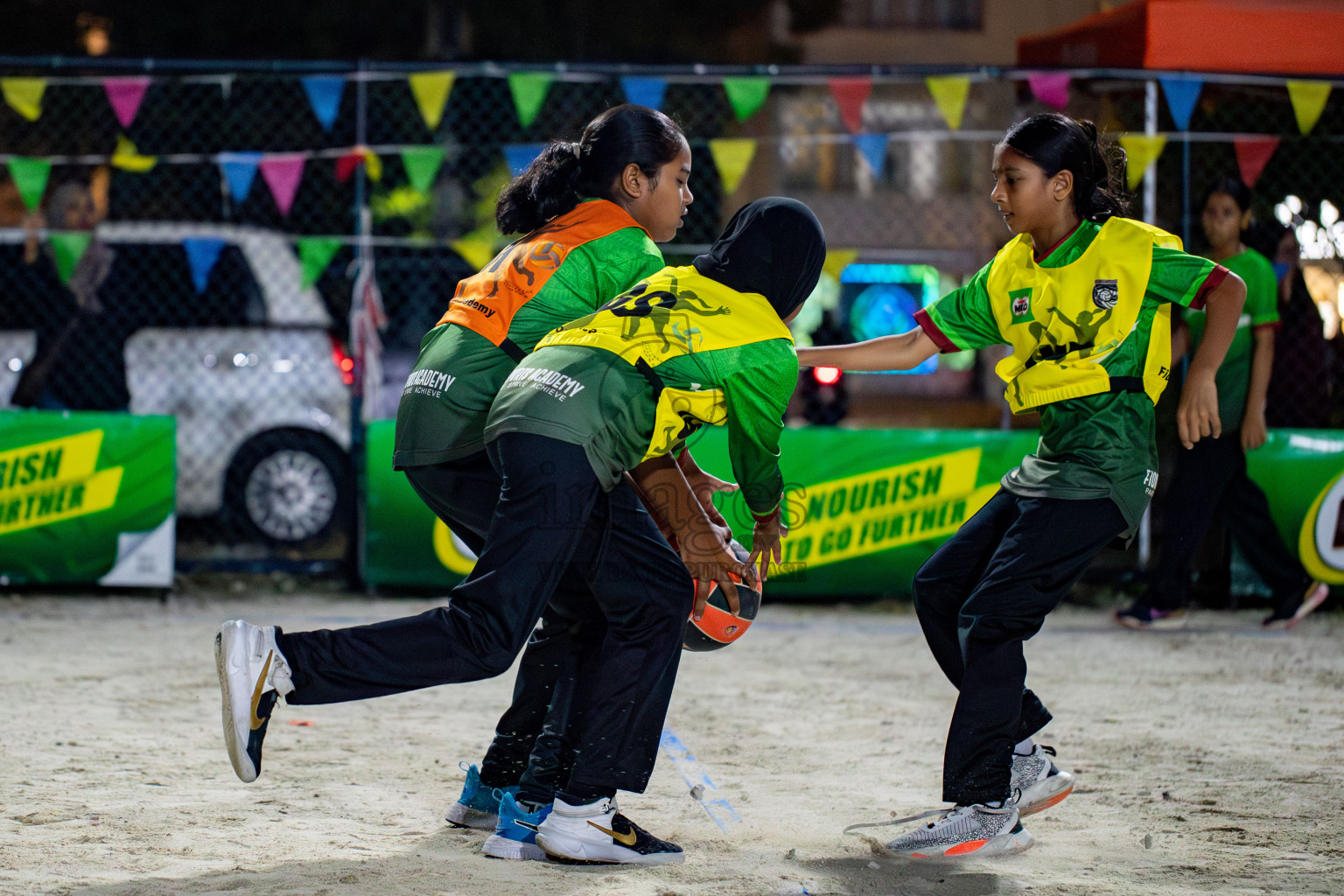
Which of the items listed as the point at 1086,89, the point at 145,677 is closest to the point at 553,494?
the point at 145,677

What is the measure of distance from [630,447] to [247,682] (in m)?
1.01

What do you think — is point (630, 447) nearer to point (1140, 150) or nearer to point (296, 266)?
point (1140, 150)

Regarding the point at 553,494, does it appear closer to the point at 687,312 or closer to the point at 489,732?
the point at 687,312

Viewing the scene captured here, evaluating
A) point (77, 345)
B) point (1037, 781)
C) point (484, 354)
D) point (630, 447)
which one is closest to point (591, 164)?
point (484, 354)

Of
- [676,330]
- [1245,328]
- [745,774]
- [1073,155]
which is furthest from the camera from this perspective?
[1245,328]

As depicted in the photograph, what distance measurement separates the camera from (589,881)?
124 inches

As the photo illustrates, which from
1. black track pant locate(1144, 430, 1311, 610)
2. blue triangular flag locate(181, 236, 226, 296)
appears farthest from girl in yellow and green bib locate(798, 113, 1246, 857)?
blue triangular flag locate(181, 236, 226, 296)

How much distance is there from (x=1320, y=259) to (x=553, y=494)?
20.5 feet

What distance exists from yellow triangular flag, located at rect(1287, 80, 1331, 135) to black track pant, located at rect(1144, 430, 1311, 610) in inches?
69.7

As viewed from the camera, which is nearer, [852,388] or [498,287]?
[498,287]

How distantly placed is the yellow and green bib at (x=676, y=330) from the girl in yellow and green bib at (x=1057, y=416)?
2.50 ft

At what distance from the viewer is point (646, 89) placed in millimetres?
6984

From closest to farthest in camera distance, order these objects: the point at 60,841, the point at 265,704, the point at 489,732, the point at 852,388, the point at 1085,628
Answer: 1. the point at 265,704
2. the point at 60,841
3. the point at 489,732
4. the point at 1085,628
5. the point at 852,388

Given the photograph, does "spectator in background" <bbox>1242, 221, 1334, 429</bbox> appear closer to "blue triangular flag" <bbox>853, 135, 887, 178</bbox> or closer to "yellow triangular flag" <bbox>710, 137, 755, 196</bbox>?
"blue triangular flag" <bbox>853, 135, 887, 178</bbox>
